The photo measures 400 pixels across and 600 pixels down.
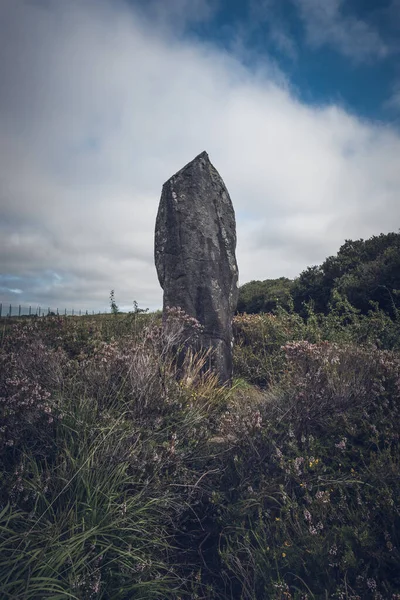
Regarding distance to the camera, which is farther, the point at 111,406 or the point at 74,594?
the point at 111,406

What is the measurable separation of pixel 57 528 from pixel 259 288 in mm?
12246

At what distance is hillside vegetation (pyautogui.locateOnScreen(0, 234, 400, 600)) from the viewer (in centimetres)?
234

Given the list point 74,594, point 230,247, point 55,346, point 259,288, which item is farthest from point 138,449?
point 259,288

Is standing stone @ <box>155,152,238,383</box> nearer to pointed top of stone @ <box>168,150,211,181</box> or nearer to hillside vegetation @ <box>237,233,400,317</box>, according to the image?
pointed top of stone @ <box>168,150,211,181</box>

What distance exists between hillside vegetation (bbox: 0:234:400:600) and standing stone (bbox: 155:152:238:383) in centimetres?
140

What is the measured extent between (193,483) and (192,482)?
38mm

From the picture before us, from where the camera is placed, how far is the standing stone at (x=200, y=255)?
5965mm

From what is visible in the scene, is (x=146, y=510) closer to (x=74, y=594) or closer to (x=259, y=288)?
(x=74, y=594)

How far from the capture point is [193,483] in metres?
3.34

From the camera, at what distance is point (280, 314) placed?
8.49 m

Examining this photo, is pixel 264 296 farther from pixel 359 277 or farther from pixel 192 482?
pixel 192 482

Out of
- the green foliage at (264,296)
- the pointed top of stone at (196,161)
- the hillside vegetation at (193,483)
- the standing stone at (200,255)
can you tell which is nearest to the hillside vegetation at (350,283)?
the green foliage at (264,296)

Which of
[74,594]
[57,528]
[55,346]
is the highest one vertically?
[55,346]

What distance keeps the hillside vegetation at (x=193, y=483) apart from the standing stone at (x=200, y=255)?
4.60 feet
